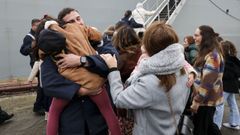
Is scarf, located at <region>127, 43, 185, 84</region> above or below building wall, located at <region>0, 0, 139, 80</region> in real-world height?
above

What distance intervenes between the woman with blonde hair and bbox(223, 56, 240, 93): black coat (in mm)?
3194

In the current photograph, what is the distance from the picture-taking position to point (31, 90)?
8320 millimetres

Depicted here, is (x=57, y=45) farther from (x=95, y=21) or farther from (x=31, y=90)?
(x=95, y=21)

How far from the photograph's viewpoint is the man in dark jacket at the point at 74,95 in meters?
2.10

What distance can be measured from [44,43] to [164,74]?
31.7 inches

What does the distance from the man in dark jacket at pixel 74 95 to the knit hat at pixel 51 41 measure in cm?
9

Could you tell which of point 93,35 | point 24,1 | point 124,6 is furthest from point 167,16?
point 93,35

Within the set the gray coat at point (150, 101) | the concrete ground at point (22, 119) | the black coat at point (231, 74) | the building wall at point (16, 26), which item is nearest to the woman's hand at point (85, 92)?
the gray coat at point (150, 101)

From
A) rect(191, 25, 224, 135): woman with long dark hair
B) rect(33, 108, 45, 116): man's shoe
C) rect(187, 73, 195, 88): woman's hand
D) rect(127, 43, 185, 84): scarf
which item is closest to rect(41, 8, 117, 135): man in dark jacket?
rect(127, 43, 185, 84): scarf

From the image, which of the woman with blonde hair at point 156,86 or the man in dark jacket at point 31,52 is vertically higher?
the woman with blonde hair at point 156,86

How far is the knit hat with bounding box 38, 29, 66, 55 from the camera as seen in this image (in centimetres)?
202

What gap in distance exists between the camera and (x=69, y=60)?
207 cm

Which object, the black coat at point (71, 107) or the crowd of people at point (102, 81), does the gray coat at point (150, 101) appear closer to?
the crowd of people at point (102, 81)

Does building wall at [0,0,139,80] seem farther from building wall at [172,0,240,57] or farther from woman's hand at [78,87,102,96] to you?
woman's hand at [78,87,102,96]
